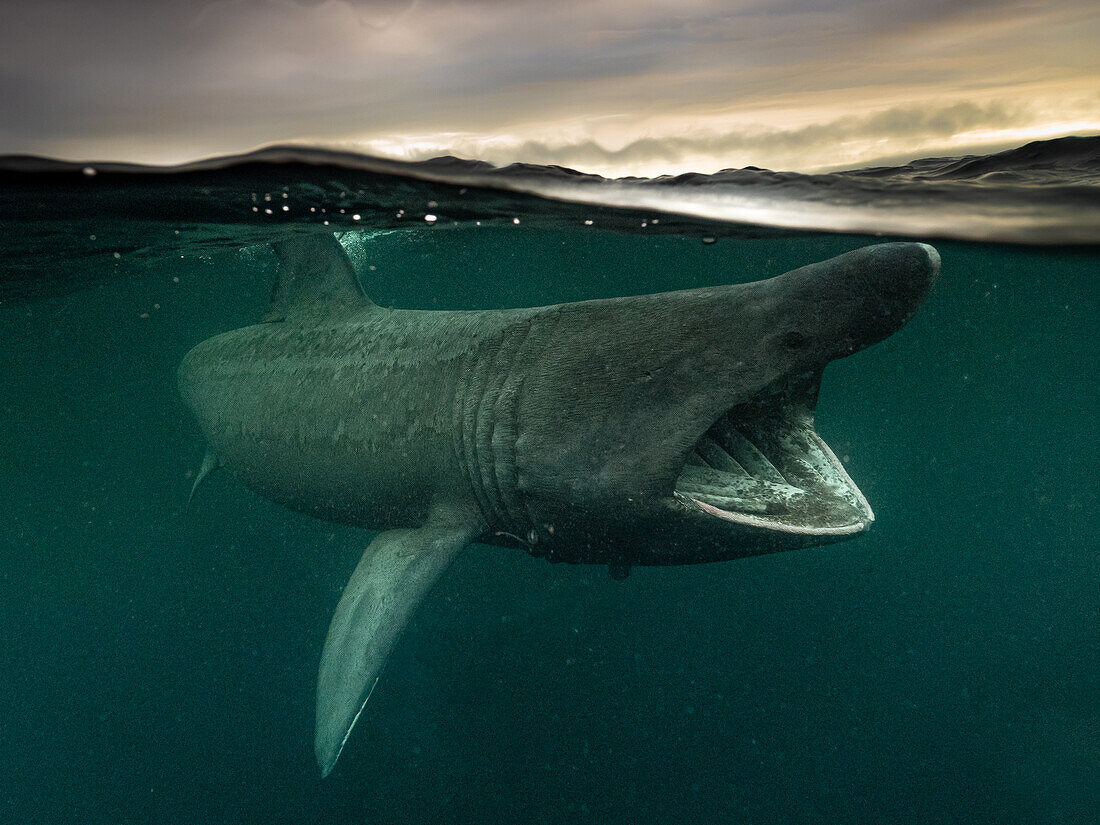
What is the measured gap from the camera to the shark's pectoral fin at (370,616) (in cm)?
389

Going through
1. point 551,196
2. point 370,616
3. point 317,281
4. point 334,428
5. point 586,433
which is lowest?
point 370,616

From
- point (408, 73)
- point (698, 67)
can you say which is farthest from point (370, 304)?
point (698, 67)

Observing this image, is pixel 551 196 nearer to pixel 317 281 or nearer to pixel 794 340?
pixel 317 281

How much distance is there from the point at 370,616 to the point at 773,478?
8.73 feet

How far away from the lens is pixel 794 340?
334 cm

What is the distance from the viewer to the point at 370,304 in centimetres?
663

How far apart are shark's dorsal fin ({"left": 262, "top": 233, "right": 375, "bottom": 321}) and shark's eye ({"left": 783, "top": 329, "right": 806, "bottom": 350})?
453cm

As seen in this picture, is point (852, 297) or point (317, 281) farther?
point (317, 281)

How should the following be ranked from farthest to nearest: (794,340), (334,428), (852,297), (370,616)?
(334,428) → (370,616) → (794,340) → (852,297)

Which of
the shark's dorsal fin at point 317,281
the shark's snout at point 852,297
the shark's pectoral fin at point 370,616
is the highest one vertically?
the shark's snout at point 852,297

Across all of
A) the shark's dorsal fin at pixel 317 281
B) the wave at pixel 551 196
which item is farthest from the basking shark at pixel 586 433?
the wave at pixel 551 196

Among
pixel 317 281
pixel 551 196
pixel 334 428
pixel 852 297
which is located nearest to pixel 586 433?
pixel 852 297

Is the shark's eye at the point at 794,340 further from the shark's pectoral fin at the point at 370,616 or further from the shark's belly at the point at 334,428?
the shark's pectoral fin at the point at 370,616

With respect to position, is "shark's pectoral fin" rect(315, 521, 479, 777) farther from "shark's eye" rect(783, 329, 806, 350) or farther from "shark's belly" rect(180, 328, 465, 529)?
"shark's eye" rect(783, 329, 806, 350)
